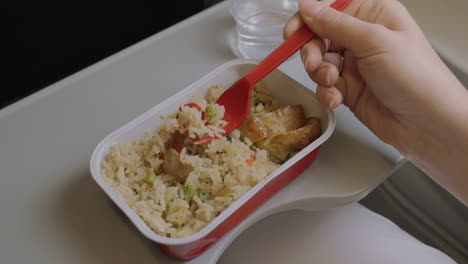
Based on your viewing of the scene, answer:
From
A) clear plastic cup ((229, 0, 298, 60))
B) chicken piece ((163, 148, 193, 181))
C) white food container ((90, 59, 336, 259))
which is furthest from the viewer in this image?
clear plastic cup ((229, 0, 298, 60))

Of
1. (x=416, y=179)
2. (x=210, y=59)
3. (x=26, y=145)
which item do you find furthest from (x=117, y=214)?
(x=416, y=179)

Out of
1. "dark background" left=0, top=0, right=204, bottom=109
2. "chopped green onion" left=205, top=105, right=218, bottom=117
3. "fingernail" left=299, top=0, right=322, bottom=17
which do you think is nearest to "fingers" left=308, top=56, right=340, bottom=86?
"fingernail" left=299, top=0, right=322, bottom=17

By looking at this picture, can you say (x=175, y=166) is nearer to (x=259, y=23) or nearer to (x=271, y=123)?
(x=271, y=123)

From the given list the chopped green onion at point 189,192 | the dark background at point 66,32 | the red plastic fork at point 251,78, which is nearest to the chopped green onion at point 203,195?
the chopped green onion at point 189,192

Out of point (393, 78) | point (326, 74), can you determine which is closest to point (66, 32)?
point (326, 74)

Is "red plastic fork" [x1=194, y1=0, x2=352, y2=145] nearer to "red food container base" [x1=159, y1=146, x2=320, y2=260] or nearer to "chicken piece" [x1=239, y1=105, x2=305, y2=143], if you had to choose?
"chicken piece" [x1=239, y1=105, x2=305, y2=143]
